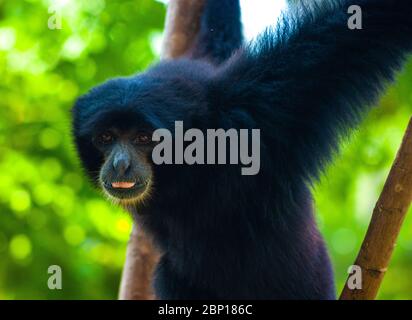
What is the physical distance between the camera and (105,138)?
5777mm

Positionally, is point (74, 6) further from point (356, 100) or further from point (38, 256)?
point (356, 100)

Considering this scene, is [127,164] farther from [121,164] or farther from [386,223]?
[386,223]

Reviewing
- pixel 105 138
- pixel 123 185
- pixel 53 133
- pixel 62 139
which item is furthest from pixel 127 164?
pixel 53 133

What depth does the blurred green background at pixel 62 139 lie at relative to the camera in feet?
27.4

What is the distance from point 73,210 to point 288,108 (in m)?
4.49

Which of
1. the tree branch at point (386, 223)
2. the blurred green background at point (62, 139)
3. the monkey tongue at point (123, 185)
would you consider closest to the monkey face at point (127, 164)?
the monkey tongue at point (123, 185)

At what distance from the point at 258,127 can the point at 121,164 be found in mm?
1124

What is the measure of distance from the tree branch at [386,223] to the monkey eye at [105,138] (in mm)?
2210

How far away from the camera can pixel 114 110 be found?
5523 mm

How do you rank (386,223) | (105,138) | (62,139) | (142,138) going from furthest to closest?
(62,139) < (105,138) < (142,138) < (386,223)

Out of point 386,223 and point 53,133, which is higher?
point 53,133

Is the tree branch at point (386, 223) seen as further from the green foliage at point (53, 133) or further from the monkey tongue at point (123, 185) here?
the green foliage at point (53, 133)
